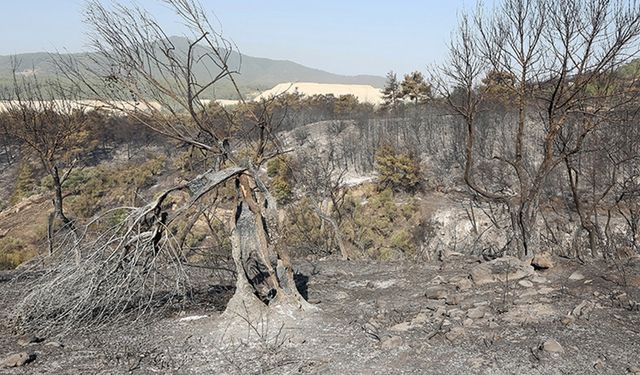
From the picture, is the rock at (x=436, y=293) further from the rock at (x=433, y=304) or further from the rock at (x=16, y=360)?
the rock at (x=16, y=360)

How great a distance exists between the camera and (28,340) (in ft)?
17.4

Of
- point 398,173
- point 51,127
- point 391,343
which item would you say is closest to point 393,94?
point 398,173

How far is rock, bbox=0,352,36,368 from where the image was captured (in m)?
4.71

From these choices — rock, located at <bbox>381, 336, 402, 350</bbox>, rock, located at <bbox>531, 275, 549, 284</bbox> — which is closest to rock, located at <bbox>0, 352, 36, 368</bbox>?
rock, located at <bbox>381, 336, 402, 350</bbox>

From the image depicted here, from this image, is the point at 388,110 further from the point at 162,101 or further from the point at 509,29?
the point at 162,101

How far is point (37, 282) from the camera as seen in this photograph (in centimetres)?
571

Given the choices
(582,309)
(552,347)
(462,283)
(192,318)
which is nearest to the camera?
(552,347)

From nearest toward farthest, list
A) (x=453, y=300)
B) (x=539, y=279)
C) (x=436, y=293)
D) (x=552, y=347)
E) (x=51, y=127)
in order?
(x=552, y=347) → (x=453, y=300) → (x=436, y=293) → (x=539, y=279) → (x=51, y=127)

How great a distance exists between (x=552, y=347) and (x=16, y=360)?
4.56m

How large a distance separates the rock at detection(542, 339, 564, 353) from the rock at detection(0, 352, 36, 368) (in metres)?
4.43

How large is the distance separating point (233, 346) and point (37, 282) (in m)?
2.31

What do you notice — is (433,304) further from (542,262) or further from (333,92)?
(333,92)

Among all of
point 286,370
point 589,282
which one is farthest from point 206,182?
point 589,282

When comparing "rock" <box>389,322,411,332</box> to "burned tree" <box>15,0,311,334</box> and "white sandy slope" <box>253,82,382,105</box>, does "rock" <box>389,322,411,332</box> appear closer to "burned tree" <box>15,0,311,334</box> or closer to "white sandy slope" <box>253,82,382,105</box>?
"burned tree" <box>15,0,311,334</box>
